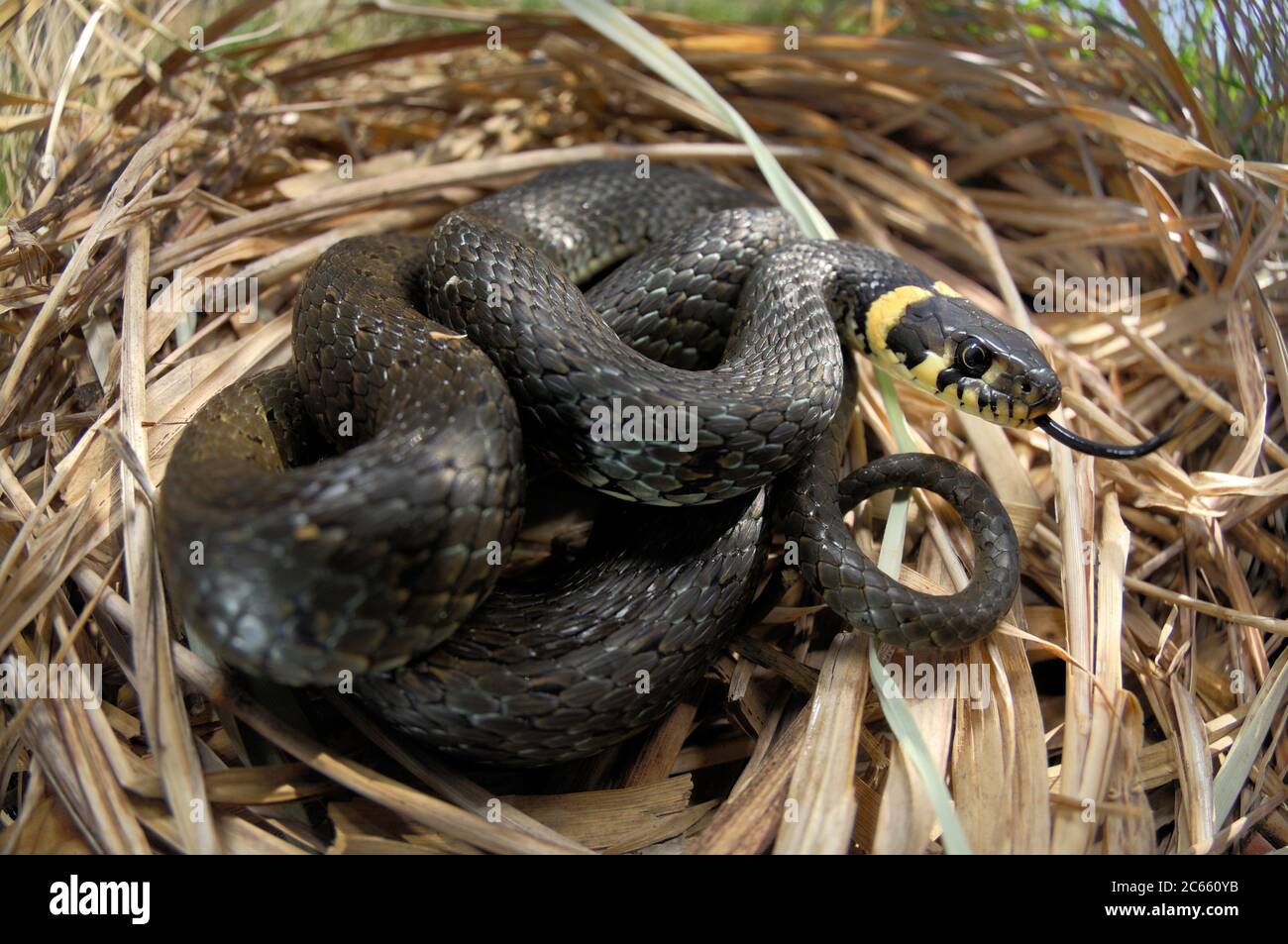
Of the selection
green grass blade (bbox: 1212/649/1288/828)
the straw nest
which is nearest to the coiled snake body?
the straw nest

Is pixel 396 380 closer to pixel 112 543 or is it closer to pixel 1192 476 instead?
pixel 112 543

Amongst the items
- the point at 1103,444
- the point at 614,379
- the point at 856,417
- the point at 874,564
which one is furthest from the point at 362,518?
the point at 1103,444

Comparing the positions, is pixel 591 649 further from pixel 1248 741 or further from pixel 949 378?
pixel 1248 741

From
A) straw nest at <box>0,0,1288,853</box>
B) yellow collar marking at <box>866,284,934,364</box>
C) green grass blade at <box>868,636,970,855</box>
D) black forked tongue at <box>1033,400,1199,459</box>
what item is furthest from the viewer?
yellow collar marking at <box>866,284,934,364</box>

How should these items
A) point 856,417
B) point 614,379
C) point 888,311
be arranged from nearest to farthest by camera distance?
point 614,379, point 888,311, point 856,417

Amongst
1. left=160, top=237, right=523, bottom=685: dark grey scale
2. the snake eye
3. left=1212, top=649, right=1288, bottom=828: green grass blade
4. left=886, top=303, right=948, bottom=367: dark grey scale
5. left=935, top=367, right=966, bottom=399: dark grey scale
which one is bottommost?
left=1212, top=649, right=1288, bottom=828: green grass blade

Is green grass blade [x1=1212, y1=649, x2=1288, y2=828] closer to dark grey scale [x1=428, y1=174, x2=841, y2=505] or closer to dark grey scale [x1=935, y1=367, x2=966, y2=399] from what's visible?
dark grey scale [x1=935, y1=367, x2=966, y2=399]
